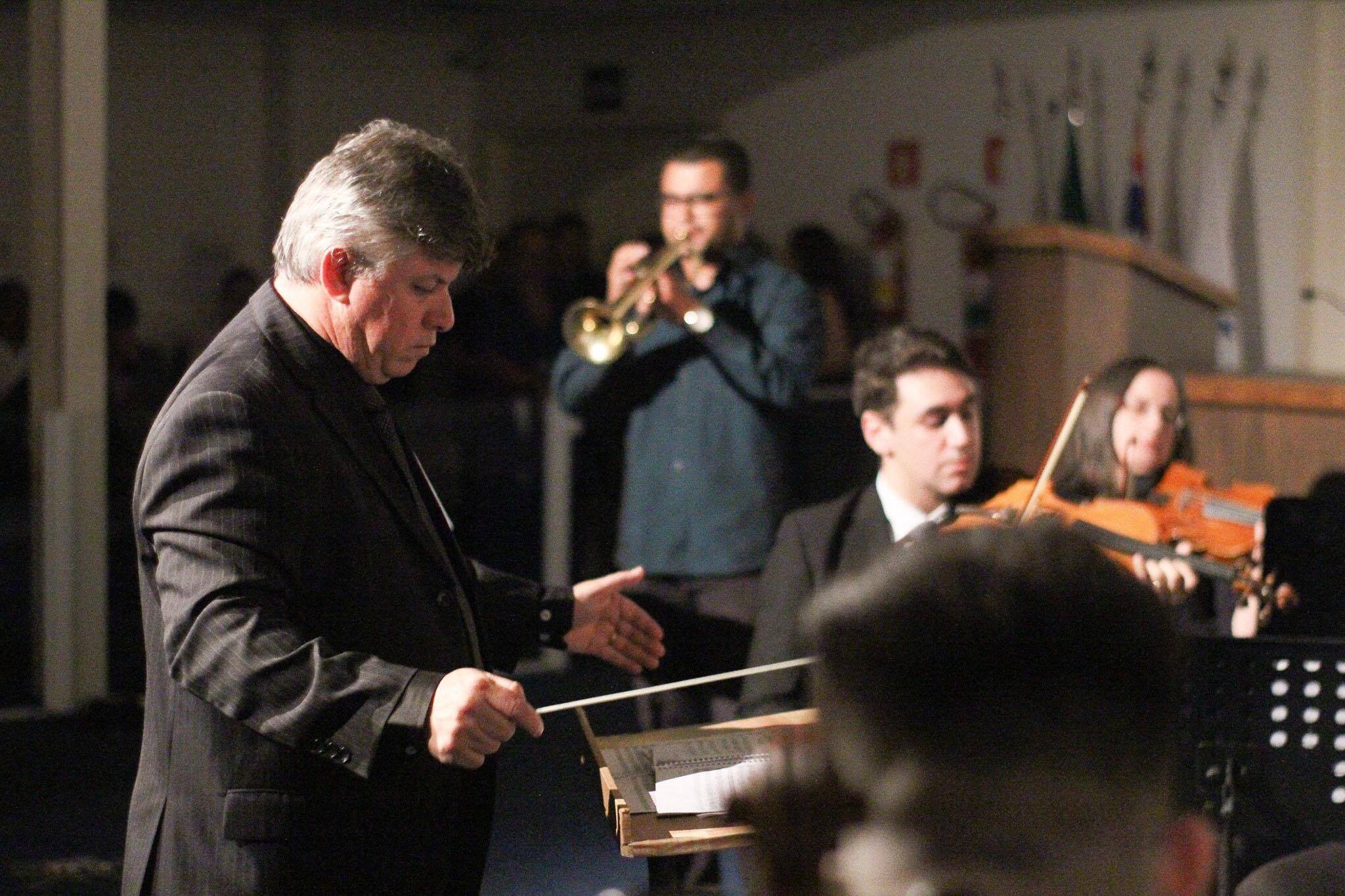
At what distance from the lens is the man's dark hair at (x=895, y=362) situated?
9.49 feet

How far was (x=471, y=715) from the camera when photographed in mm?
1644

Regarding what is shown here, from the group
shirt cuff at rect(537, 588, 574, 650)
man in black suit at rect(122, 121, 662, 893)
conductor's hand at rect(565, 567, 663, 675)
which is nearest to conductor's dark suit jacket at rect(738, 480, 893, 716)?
conductor's hand at rect(565, 567, 663, 675)

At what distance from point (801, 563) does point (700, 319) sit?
872 mm

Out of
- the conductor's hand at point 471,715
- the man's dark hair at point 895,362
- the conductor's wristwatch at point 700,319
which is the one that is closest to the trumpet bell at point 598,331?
the conductor's wristwatch at point 700,319

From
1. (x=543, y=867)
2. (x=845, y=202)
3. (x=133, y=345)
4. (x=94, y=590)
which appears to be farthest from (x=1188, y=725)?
(x=845, y=202)

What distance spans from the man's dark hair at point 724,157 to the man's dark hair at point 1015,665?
2.77 meters

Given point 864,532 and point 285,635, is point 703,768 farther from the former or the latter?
point 864,532

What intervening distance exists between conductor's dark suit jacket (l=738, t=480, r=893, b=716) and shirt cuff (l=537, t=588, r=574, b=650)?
55cm

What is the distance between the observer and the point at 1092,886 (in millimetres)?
770

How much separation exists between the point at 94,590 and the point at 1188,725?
3.52m

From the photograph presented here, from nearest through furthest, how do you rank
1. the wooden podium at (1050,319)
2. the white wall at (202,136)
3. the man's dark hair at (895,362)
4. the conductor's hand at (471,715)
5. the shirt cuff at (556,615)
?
the conductor's hand at (471,715) < the shirt cuff at (556,615) < the man's dark hair at (895,362) < the wooden podium at (1050,319) < the white wall at (202,136)

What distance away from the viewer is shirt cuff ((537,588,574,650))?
2.16m

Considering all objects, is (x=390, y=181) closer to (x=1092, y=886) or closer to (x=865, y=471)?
Result: (x=1092, y=886)

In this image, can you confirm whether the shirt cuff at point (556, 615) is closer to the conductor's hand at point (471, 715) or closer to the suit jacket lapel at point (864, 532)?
the conductor's hand at point (471, 715)
